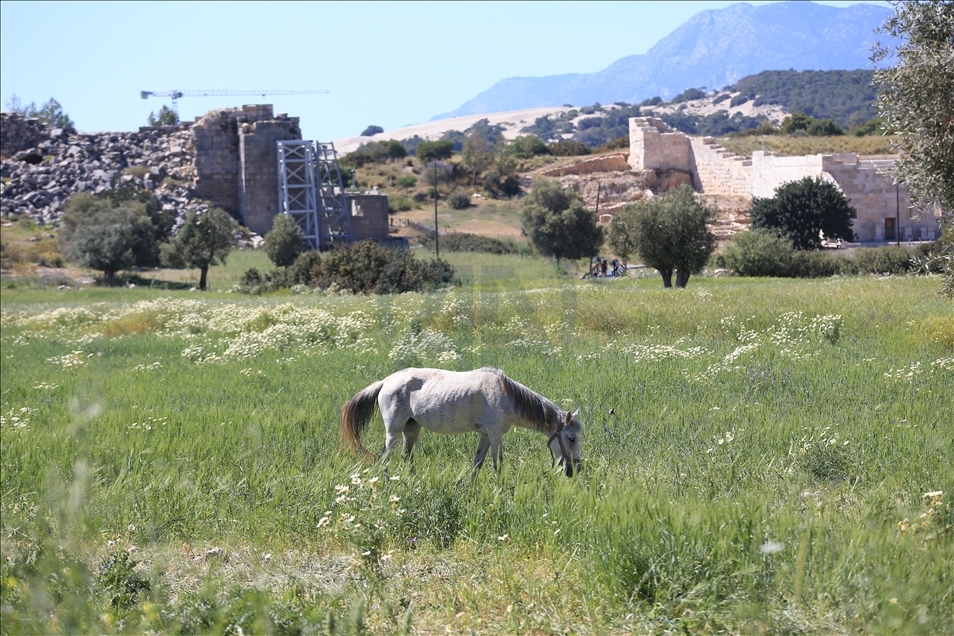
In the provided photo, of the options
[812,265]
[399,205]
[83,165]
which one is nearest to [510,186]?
[399,205]

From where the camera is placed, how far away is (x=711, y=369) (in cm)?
1157

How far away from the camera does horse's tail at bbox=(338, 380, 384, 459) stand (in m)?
8.28

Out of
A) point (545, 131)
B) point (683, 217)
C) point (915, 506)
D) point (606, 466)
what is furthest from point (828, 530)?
point (545, 131)

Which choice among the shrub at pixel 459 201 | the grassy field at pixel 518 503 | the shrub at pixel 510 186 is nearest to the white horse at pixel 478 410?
the grassy field at pixel 518 503

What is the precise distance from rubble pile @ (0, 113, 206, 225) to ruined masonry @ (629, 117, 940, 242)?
32096mm

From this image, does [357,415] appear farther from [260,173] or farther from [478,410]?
[260,173]

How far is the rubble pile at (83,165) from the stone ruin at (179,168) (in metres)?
0.07

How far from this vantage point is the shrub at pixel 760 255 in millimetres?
37219

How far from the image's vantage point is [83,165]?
2510 inches

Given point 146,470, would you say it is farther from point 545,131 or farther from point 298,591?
point 545,131

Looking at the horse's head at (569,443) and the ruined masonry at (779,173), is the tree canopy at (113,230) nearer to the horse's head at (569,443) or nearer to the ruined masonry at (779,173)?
the ruined masonry at (779,173)

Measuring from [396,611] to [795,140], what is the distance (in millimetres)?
68594

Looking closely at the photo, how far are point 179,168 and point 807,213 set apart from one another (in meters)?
42.1

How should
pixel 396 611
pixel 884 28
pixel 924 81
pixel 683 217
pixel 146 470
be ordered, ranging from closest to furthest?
pixel 396 611
pixel 146 470
pixel 924 81
pixel 884 28
pixel 683 217
